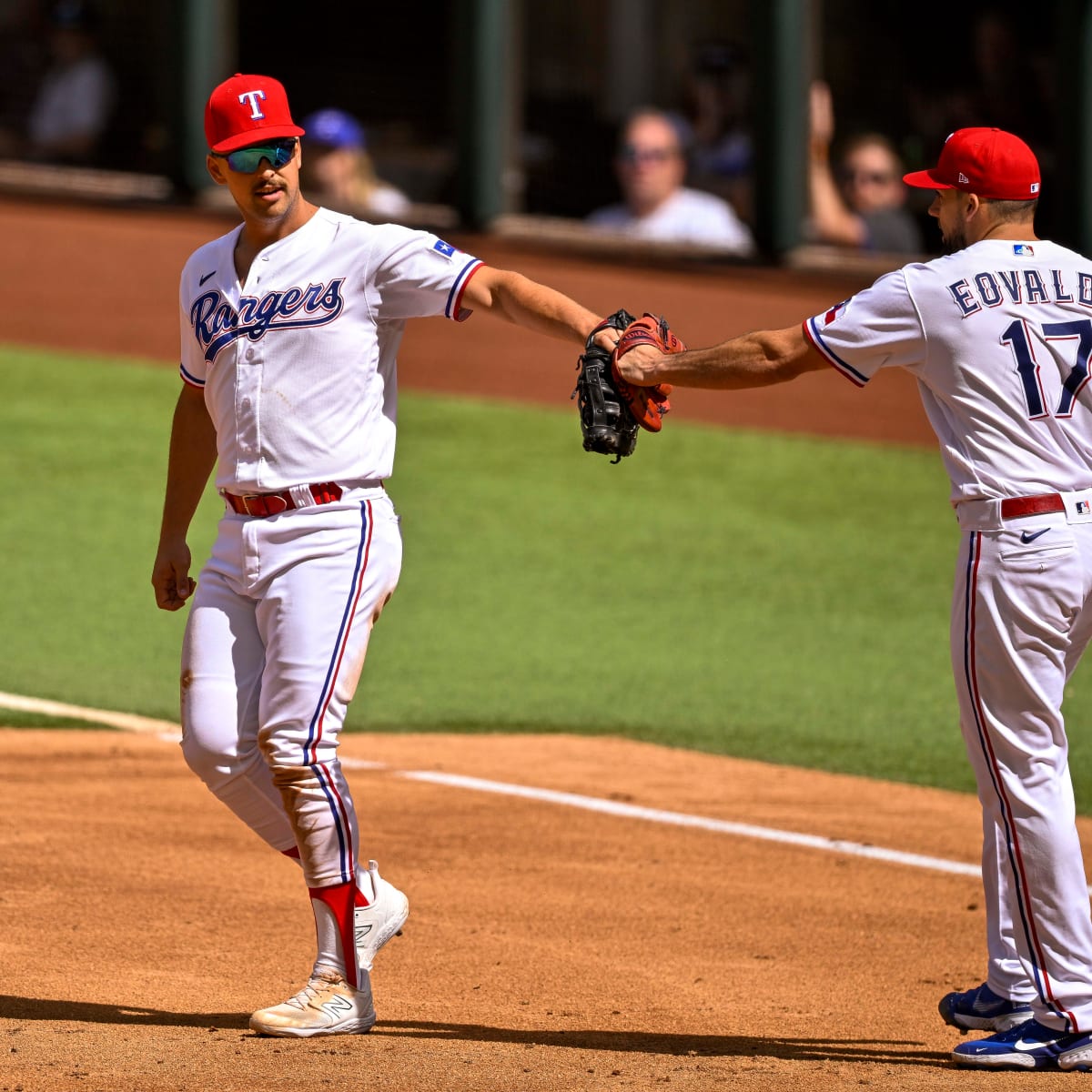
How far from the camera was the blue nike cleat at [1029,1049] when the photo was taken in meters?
4.40

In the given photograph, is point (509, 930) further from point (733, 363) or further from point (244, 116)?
point (244, 116)

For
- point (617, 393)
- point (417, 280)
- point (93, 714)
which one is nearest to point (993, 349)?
point (617, 393)

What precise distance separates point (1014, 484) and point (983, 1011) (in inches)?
47.3

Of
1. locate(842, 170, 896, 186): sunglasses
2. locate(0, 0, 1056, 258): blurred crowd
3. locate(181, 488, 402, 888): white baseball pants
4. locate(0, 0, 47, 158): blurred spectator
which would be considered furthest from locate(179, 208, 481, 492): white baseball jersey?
locate(0, 0, 47, 158): blurred spectator

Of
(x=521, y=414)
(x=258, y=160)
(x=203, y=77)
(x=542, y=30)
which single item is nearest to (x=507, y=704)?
(x=258, y=160)

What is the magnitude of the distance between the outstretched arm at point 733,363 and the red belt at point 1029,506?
1.61 ft

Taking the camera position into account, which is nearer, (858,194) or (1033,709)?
(1033,709)

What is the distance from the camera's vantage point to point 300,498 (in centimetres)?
458

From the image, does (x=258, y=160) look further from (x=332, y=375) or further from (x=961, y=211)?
(x=961, y=211)

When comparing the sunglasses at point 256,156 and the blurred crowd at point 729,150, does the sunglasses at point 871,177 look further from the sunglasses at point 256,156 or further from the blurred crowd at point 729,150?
A: the sunglasses at point 256,156

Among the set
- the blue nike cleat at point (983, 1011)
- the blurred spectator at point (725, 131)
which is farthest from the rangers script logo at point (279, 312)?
the blurred spectator at point (725, 131)

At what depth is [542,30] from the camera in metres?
16.1

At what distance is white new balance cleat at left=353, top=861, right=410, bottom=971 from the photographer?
4629 millimetres

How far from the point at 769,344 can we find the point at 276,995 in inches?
76.6
